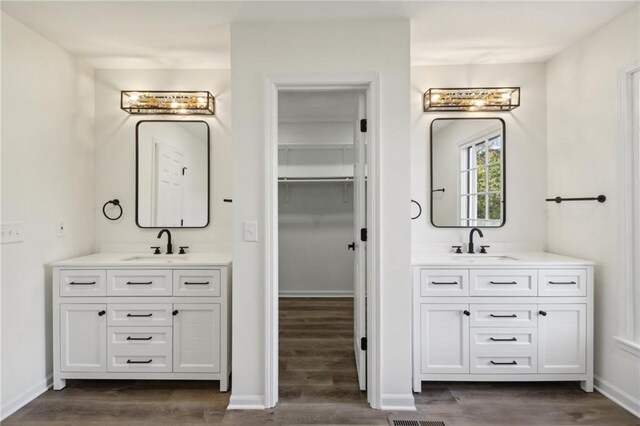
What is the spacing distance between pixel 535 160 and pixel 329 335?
2.43m

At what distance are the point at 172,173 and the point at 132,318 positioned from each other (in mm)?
1208

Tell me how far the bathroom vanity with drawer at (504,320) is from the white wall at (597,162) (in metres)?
0.13

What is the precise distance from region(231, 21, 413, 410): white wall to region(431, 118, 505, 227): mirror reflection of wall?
85cm

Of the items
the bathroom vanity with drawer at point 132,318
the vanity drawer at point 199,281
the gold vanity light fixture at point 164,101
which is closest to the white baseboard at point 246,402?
the bathroom vanity with drawer at point 132,318

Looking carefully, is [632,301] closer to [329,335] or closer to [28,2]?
[329,335]

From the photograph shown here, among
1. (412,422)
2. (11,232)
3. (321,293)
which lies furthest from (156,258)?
(321,293)

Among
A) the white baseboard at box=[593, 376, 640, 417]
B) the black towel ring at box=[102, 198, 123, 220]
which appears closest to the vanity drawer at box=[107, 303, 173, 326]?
the black towel ring at box=[102, 198, 123, 220]

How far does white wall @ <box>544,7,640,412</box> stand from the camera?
215 cm

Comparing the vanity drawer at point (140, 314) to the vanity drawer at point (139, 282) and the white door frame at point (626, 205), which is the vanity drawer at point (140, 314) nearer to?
the vanity drawer at point (139, 282)

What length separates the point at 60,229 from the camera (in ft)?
8.15

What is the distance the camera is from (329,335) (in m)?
3.30

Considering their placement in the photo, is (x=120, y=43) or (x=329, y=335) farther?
(x=329, y=335)

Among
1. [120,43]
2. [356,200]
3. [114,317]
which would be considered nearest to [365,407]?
[356,200]

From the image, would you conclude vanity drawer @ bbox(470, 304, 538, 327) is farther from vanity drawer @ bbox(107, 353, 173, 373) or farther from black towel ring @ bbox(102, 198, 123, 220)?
black towel ring @ bbox(102, 198, 123, 220)
